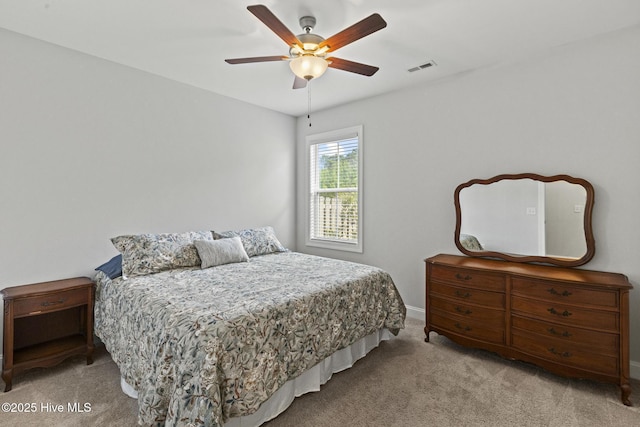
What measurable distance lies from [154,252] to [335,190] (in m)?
2.44

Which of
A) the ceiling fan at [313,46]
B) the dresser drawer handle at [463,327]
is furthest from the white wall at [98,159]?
the dresser drawer handle at [463,327]

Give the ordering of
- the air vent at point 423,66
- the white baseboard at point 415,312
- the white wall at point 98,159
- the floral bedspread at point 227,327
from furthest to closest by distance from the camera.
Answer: the white baseboard at point 415,312, the air vent at point 423,66, the white wall at point 98,159, the floral bedspread at point 227,327

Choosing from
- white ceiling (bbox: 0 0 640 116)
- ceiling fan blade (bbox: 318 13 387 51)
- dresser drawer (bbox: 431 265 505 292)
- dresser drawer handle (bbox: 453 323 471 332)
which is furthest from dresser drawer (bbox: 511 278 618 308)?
ceiling fan blade (bbox: 318 13 387 51)

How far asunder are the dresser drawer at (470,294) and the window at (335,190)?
53.0 inches

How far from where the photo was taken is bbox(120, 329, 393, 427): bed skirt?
74.0 inches

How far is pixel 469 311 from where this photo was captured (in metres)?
2.77

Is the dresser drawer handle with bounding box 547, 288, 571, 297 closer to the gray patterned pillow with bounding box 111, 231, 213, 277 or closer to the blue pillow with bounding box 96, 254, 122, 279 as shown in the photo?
the gray patterned pillow with bounding box 111, 231, 213, 277

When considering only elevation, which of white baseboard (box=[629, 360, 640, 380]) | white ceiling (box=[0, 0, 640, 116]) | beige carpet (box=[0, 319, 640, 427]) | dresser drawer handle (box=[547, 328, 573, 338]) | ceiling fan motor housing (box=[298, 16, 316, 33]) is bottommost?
beige carpet (box=[0, 319, 640, 427])

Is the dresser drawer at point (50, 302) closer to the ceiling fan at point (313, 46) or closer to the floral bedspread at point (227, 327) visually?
the floral bedspread at point (227, 327)

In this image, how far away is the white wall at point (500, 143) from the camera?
2480 mm

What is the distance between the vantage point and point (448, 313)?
2.91 meters

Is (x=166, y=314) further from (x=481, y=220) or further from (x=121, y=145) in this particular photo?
(x=481, y=220)

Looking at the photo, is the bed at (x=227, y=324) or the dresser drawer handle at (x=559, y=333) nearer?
the bed at (x=227, y=324)

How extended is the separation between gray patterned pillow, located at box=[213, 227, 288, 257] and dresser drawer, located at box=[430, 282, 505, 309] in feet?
6.16
